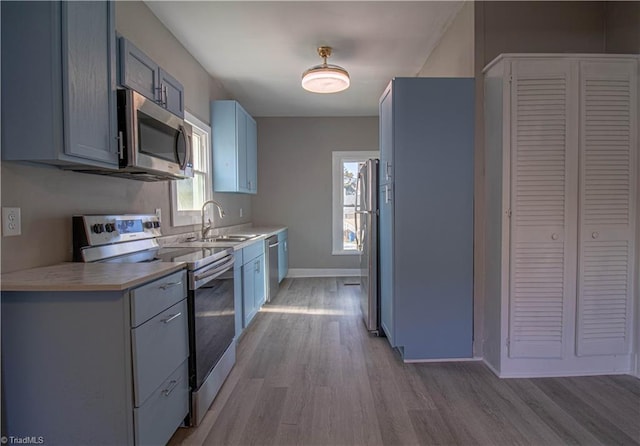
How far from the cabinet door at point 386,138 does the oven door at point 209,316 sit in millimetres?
1360

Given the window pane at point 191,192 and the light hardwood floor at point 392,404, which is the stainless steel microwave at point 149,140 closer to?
the window pane at point 191,192

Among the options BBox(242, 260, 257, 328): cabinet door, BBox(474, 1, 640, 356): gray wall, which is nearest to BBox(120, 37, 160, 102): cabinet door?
BBox(242, 260, 257, 328): cabinet door

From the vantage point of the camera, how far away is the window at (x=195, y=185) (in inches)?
121

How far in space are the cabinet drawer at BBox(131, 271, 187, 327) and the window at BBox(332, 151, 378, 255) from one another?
13.9ft

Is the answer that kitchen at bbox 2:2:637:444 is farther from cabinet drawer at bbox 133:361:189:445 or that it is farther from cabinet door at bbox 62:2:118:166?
cabinet drawer at bbox 133:361:189:445

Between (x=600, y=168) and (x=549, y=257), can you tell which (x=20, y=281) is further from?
(x=600, y=168)

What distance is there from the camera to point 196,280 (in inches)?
71.2

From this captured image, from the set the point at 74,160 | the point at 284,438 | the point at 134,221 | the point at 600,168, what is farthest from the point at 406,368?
the point at 74,160

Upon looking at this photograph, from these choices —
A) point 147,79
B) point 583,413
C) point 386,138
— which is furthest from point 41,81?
point 583,413

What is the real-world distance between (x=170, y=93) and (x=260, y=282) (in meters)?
2.11

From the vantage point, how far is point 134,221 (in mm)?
2230

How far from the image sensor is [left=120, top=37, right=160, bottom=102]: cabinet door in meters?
1.83

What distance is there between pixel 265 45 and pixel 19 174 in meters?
2.43

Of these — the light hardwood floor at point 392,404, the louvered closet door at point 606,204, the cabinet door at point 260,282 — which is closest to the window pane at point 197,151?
the cabinet door at point 260,282
